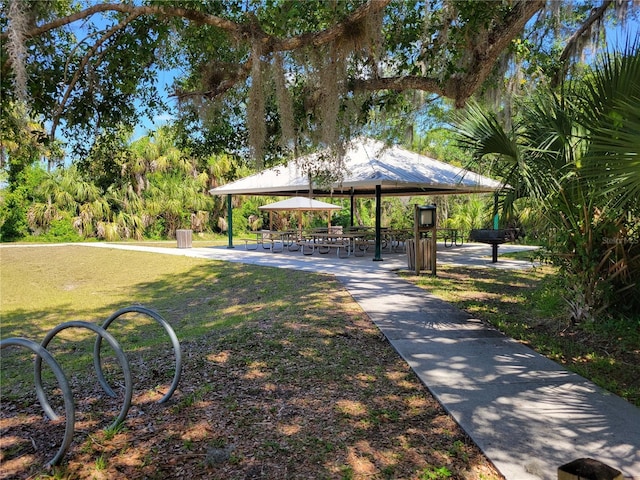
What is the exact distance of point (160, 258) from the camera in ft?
55.0

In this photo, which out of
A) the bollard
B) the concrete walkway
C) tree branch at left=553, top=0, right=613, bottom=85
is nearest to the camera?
the bollard

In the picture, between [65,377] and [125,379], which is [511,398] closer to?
[125,379]

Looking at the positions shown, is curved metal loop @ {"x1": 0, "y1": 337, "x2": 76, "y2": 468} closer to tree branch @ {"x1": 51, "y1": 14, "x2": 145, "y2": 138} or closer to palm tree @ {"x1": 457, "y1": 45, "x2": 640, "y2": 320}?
tree branch @ {"x1": 51, "y1": 14, "x2": 145, "y2": 138}

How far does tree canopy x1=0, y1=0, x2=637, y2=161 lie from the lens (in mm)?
5184

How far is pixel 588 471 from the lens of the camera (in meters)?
1.51

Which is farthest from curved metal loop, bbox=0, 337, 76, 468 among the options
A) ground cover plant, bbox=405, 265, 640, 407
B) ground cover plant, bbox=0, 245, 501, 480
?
ground cover plant, bbox=405, 265, 640, 407

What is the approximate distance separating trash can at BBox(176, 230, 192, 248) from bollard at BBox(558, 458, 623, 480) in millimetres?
20828

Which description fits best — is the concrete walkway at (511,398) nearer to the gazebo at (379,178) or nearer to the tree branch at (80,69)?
the tree branch at (80,69)

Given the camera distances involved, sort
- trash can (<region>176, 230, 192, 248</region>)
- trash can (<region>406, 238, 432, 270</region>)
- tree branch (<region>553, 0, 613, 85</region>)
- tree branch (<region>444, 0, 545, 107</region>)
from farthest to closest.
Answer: trash can (<region>176, 230, 192, 248</region>) → trash can (<region>406, 238, 432, 270</region>) → tree branch (<region>553, 0, 613, 85</region>) → tree branch (<region>444, 0, 545, 107</region>)

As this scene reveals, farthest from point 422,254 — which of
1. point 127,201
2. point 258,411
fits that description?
point 127,201

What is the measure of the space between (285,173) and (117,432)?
1474 cm

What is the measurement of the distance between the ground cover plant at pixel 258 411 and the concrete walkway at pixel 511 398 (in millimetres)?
191

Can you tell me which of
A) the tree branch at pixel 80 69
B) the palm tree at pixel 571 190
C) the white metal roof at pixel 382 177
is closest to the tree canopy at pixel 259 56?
the tree branch at pixel 80 69

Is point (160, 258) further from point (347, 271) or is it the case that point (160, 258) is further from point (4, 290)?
point (347, 271)
